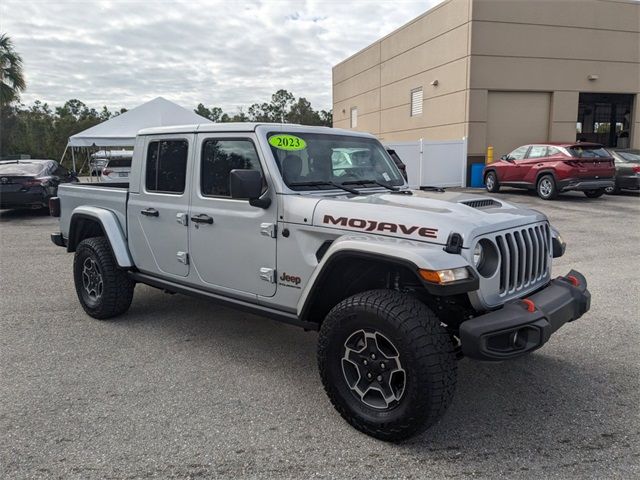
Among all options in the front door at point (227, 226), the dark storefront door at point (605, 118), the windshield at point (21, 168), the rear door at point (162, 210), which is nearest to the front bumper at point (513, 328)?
the front door at point (227, 226)

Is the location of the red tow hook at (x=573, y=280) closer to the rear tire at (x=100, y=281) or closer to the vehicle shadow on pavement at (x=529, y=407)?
the vehicle shadow on pavement at (x=529, y=407)

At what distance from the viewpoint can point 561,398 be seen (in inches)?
138

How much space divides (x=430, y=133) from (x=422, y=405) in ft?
68.4

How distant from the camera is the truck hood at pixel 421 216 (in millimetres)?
2941

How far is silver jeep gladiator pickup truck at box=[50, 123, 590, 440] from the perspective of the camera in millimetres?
2812

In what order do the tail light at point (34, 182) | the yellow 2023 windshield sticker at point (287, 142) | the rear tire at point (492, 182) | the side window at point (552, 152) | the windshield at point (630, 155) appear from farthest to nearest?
the rear tire at point (492, 182) < the windshield at point (630, 155) < the side window at point (552, 152) < the tail light at point (34, 182) < the yellow 2023 windshield sticker at point (287, 142)

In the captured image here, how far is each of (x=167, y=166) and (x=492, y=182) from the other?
14477mm

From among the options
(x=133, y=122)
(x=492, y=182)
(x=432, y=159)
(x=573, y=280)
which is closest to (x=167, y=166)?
(x=573, y=280)

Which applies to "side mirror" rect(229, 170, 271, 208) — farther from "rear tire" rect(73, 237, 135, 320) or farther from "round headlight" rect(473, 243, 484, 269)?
"rear tire" rect(73, 237, 135, 320)

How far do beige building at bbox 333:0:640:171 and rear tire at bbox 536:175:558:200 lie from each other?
5162 mm

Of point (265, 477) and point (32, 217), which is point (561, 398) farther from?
point (32, 217)

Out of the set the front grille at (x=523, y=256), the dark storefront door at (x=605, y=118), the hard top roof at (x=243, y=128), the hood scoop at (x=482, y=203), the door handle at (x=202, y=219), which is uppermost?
the dark storefront door at (x=605, y=118)

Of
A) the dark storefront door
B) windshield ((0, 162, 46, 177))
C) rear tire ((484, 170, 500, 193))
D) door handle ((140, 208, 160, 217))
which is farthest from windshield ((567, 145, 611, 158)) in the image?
windshield ((0, 162, 46, 177))

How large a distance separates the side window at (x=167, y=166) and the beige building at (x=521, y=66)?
1689 cm
